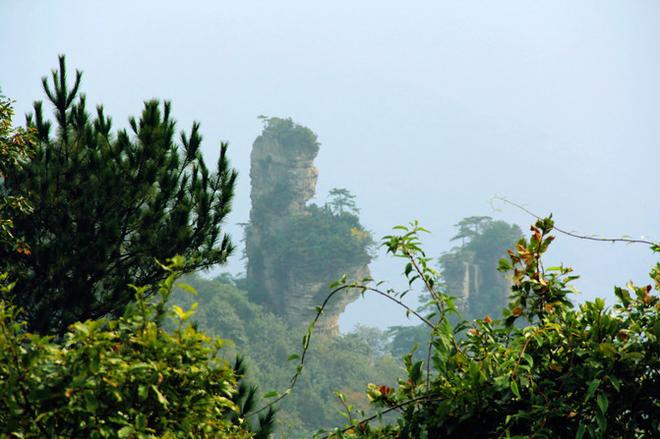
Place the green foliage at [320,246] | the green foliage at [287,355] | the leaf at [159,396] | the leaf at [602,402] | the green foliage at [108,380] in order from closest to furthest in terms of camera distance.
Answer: the green foliage at [108,380] < the leaf at [159,396] < the leaf at [602,402] < the green foliage at [287,355] < the green foliage at [320,246]

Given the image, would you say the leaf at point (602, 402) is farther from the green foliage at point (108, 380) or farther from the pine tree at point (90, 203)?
the pine tree at point (90, 203)

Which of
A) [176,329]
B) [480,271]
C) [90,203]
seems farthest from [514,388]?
[480,271]

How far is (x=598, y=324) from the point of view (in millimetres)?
3148

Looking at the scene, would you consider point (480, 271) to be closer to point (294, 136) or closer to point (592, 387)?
point (294, 136)

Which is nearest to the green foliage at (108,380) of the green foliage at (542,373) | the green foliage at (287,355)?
the green foliage at (542,373)

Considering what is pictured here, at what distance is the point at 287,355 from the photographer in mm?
49500

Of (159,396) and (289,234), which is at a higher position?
(289,234)

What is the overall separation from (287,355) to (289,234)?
8.66 meters

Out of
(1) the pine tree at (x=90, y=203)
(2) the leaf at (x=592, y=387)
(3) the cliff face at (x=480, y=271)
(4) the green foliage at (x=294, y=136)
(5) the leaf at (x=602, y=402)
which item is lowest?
(5) the leaf at (x=602, y=402)

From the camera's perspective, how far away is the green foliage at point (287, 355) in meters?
44.8

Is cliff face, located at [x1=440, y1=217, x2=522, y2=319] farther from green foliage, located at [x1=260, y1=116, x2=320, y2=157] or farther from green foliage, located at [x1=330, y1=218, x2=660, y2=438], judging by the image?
green foliage, located at [x1=330, y1=218, x2=660, y2=438]

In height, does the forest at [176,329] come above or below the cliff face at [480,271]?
below

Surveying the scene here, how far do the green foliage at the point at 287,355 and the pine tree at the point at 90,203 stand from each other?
33222 mm

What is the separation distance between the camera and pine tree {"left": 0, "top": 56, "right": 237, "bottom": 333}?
9.26 m
